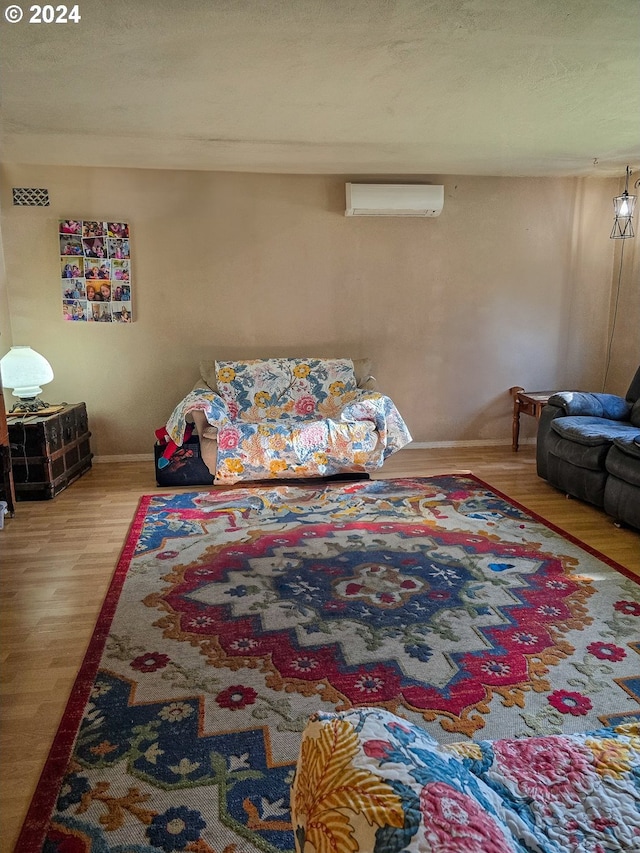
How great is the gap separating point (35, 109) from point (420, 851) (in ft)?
12.5

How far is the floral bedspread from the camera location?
0.71 meters

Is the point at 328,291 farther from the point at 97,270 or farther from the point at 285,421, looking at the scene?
the point at 97,270

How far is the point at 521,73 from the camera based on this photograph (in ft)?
9.49

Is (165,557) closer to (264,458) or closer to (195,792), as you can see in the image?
(264,458)

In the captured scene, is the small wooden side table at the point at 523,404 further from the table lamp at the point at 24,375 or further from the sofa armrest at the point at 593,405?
the table lamp at the point at 24,375

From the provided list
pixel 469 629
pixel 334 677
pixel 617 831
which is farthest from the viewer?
pixel 469 629

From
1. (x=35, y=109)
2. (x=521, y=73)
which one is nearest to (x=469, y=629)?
(x=521, y=73)

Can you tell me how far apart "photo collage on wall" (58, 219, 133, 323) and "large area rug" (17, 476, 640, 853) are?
2.12 meters

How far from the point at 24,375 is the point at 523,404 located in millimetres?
4035

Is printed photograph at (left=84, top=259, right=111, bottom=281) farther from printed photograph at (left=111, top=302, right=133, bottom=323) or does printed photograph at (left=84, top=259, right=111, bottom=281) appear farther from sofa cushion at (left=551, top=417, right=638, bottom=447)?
sofa cushion at (left=551, top=417, right=638, bottom=447)

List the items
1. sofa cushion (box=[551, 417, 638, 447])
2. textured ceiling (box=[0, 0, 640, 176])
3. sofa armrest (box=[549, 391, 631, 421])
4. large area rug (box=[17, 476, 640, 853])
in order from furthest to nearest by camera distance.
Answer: sofa armrest (box=[549, 391, 631, 421])
sofa cushion (box=[551, 417, 638, 447])
textured ceiling (box=[0, 0, 640, 176])
large area rug (box=[17, 476, 640, 853])

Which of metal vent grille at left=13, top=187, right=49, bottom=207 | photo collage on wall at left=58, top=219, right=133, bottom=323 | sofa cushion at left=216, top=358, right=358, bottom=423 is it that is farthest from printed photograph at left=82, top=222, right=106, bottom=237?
sofa cushion at left=216, top=358, right=358, bottom=423

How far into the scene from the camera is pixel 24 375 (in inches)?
171

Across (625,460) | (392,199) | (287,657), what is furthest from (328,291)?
(287,657)
